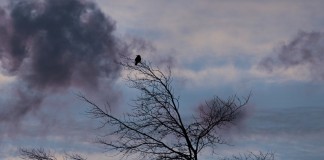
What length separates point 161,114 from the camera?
1419 cm

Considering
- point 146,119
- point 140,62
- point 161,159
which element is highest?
point 140,62

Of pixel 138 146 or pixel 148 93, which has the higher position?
pixel 148 93

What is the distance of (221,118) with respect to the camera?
14648mm

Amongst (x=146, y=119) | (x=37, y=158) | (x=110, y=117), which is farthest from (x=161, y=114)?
(x=37, y=158)

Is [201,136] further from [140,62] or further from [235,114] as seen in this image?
[140,62]

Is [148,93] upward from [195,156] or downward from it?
upward

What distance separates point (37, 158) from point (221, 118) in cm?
454

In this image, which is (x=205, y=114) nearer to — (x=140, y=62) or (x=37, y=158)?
(x=140, y=62)

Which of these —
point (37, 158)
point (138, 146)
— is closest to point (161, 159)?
point (138, 146)

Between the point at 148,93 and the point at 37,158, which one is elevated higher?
the point at 148,93

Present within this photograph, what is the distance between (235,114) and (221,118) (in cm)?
37

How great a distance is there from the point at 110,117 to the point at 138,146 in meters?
0.99

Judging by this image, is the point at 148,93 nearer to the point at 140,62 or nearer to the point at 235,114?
the point at 140,62

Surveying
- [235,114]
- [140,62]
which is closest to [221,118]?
[235,114]
